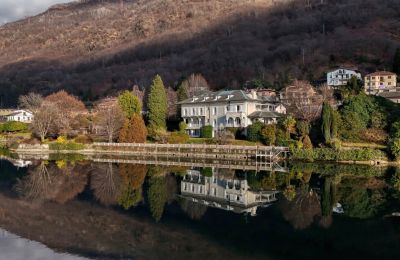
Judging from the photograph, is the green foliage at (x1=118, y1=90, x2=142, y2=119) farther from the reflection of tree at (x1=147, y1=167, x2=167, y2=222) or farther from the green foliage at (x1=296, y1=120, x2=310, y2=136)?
the green foliage at (x1=296, y1=120, x2=310, y2=136)

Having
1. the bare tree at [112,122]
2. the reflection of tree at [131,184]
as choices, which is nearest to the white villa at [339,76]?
the bare tree at [112,122]

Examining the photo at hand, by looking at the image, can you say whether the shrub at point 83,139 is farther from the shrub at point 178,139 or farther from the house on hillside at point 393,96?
the house on hillside at point 393,96

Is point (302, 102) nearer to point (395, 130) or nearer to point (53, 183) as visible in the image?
point (395, 130)

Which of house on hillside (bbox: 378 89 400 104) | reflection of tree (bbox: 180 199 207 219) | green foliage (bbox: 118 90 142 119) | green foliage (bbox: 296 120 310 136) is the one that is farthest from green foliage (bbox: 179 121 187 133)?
reflection of tree (bbox: 180 199 207 219)

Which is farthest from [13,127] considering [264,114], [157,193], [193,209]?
[193,209]

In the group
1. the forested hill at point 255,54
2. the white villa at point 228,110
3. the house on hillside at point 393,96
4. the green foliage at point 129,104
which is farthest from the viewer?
the forested hill at point 255,54

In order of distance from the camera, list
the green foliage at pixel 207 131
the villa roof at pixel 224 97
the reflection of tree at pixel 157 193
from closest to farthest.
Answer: the reflection of tree at pixel 157 193
the villa roof at pixel 224 97
the green foliage at pixel 207 131

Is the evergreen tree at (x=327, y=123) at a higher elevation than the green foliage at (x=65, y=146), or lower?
higher
